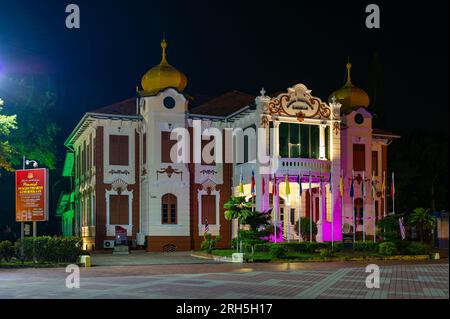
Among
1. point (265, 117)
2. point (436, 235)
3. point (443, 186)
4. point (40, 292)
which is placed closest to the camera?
point (40, 292)

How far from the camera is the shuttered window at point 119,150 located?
3934cm

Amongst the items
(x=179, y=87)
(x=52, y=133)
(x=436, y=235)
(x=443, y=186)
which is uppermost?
(x=179, y=87)

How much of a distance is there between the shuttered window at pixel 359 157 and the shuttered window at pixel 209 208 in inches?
393

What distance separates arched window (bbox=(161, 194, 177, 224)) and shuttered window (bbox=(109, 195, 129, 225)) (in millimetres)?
2429

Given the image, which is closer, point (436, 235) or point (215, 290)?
point (215, 290)

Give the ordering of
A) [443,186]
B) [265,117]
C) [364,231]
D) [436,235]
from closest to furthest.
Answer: [265,117], [364,231], [436,235], [443,186]

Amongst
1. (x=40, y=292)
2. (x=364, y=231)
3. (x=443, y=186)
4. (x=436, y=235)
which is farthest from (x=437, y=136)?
(x=40, y=292)

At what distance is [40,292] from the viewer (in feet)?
53.0

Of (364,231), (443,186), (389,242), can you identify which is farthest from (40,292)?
(443,186)

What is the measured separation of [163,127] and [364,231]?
548 inches

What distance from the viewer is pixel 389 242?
109 ft

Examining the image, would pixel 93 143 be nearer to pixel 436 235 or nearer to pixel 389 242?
pixel 389 242

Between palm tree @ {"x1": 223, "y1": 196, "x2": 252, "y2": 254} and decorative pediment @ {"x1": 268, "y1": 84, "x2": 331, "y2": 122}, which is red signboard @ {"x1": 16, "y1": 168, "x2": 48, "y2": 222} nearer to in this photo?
palm tree @ {"x1": 223, "y1": 196, "x2": 252, "y2": 254}

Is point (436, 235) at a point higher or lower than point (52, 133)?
lower
